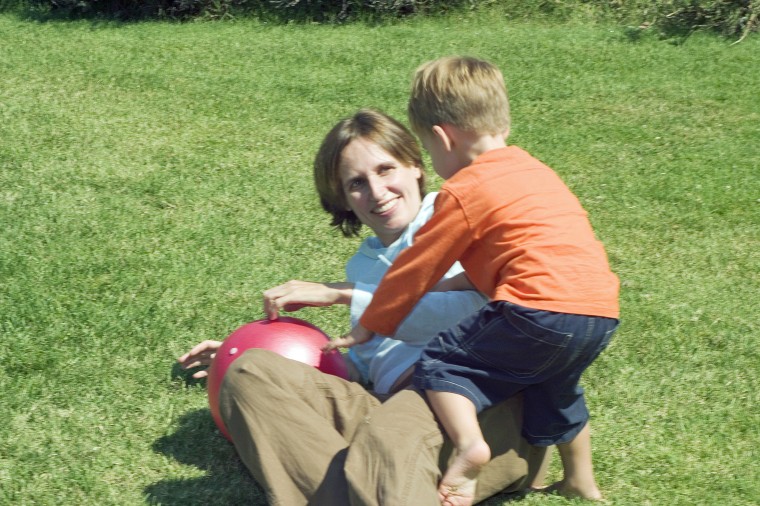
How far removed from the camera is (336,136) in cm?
401

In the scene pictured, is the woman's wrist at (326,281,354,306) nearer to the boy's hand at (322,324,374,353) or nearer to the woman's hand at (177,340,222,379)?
the boy's hand at (322,324,374,353)

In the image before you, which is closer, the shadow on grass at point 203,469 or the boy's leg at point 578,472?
the boy's leg at point 578,472

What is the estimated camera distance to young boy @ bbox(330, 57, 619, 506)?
313 cm

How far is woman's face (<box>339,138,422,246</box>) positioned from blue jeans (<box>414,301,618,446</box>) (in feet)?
2.50

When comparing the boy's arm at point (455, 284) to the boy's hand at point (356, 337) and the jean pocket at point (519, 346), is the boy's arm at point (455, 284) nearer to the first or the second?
the boy's hand at point (356, 337)

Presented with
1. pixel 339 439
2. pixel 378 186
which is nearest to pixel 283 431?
pixel 339 439

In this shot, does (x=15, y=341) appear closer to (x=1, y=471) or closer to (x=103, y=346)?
(x=103, y=346)

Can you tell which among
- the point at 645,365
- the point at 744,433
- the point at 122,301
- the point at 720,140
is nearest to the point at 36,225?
the point at 122,301

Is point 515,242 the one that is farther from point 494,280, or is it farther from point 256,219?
point 256,219

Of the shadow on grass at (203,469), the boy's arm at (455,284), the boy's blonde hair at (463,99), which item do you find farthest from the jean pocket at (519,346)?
the shadow on grass at (203,469)

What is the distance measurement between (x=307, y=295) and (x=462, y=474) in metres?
1.05

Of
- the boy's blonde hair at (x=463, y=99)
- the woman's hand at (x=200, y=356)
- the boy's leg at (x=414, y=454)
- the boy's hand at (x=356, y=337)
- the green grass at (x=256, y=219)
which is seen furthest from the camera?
the woman's hand at (x=200, y=356)

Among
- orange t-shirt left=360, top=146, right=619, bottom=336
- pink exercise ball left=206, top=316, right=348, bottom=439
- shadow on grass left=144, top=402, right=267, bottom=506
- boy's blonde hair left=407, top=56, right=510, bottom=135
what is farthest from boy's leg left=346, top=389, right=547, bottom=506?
boy's blonde hair left=407, top=56, right=510, bottom=135

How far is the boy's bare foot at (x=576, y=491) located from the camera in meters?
3.68
